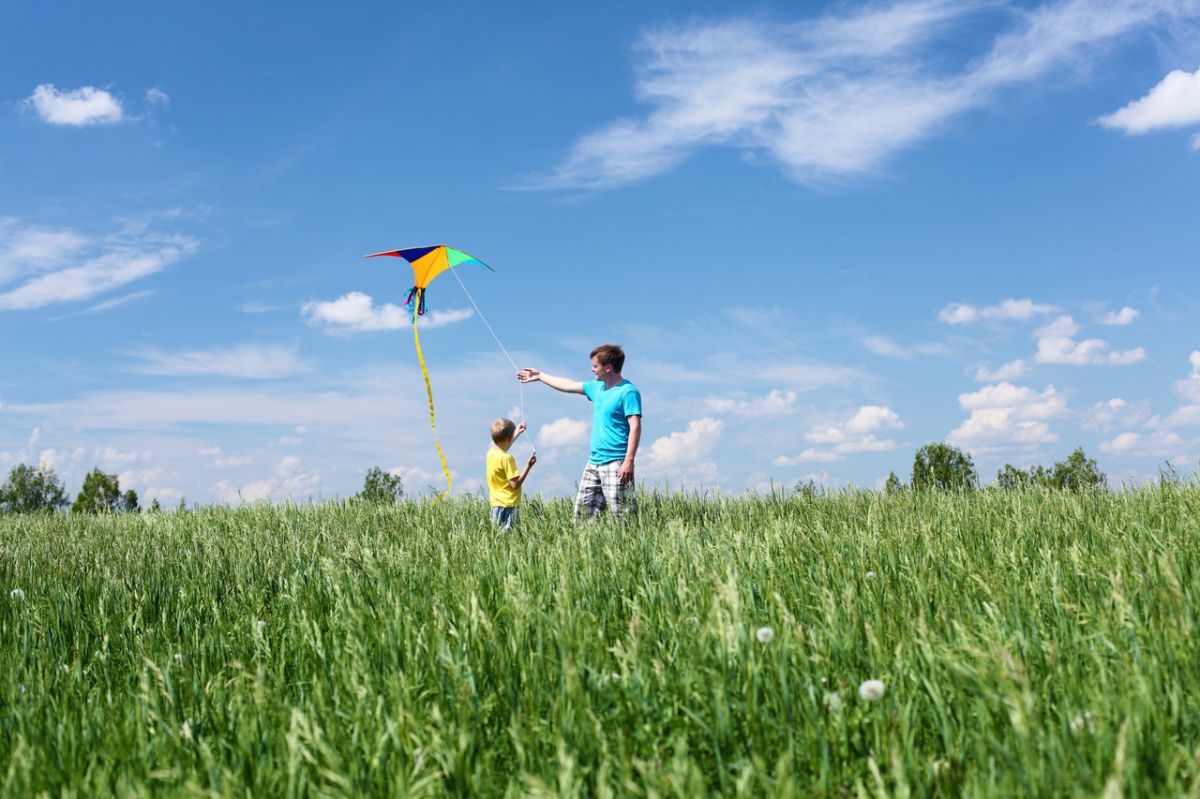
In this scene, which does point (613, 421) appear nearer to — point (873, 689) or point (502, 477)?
point (502, 477)

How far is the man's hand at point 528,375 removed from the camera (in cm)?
945

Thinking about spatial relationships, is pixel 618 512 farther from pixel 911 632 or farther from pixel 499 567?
pixel 911 632

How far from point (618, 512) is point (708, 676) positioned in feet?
18.2

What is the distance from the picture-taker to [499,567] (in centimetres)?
476

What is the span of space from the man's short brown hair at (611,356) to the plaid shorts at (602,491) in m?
1.03

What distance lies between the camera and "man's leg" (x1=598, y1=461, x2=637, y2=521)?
8.28 metres

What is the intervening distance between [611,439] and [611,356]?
0.87 m

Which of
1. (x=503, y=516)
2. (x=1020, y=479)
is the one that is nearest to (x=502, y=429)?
(x=503, y=516)

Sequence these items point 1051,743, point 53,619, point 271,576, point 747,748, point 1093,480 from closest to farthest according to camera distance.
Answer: point 1051,743
point 747,748
point 53,619
point 271,576
point 1093,480

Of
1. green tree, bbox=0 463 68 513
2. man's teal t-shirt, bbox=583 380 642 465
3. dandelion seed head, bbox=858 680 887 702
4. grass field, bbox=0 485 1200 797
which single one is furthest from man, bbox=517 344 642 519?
green tree, bbox=0 463 68 513

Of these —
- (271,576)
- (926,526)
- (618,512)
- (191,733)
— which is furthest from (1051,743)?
(618,512)

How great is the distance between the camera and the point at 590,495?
8.76 m

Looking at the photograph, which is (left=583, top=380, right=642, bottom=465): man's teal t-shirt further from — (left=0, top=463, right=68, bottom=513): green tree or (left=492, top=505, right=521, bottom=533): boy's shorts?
(left=0, top=463, right=68, bottom=513): green tree

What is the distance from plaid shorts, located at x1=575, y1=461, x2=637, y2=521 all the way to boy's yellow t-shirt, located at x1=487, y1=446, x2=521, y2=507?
729 millimetres
